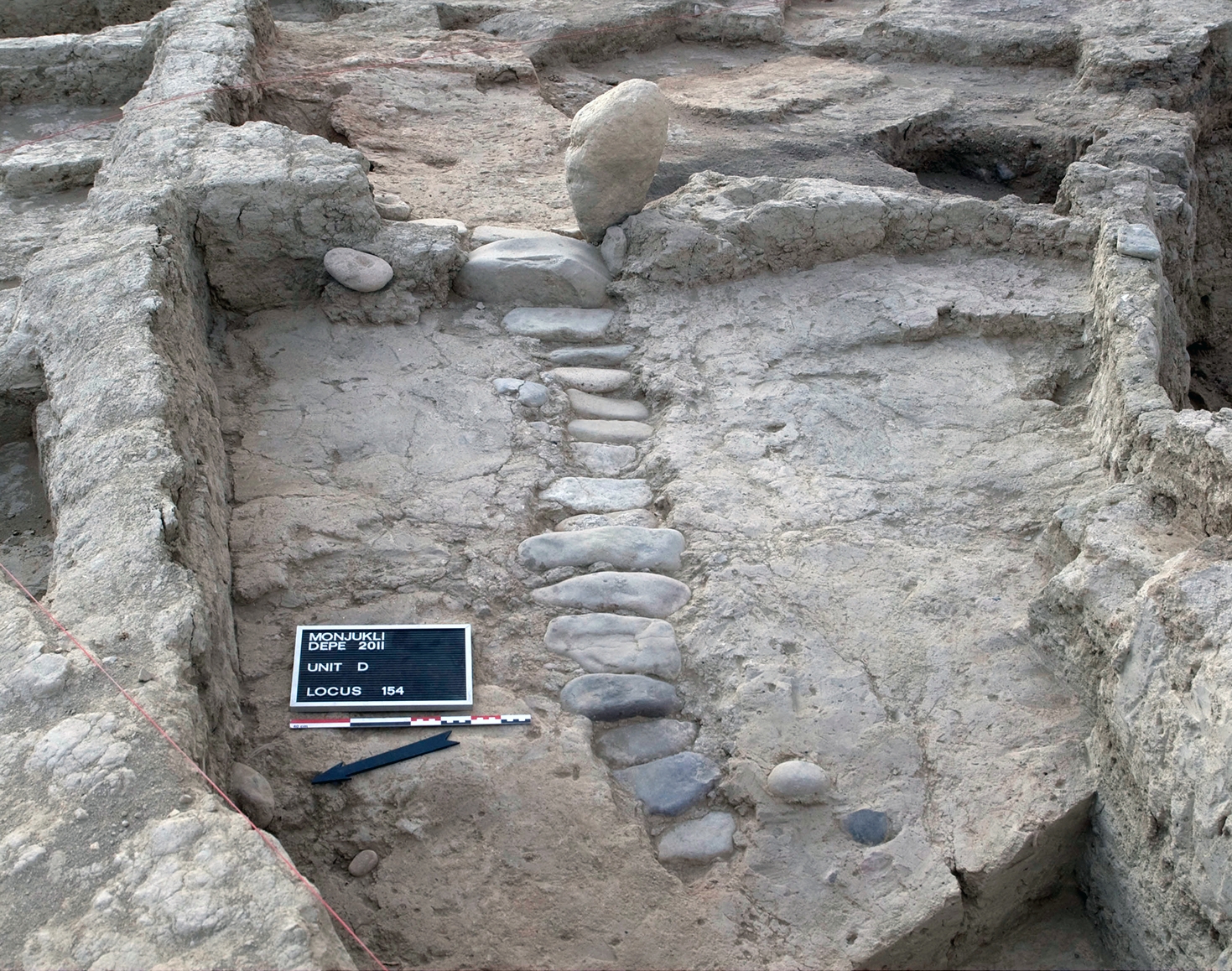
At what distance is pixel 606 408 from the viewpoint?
3.74 m

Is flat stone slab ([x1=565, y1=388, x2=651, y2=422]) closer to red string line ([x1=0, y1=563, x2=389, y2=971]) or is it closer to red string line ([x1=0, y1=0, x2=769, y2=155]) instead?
red string line ([x1=0, y1=563, x2=389, y2=971])

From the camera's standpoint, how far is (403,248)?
4027 millimetres

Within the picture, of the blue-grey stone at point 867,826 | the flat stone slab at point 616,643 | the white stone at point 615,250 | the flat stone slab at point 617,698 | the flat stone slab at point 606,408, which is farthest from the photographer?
the white stone at point 615,250

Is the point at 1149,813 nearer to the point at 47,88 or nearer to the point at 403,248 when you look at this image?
the point at 403,248

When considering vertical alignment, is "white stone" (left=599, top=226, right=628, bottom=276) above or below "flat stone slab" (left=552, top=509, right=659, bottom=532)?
above

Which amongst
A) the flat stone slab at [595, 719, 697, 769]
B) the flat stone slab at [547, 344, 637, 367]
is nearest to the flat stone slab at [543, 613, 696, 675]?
the flat stone slab at [595, 719, 697, 769]

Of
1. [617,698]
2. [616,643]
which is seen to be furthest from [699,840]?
[616,643]

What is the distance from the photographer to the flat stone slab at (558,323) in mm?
4012

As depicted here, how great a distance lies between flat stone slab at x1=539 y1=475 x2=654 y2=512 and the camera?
330cm

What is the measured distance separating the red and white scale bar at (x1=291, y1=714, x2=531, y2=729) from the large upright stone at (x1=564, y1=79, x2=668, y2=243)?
2.22 metres

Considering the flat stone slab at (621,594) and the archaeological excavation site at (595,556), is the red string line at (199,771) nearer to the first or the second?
the archaeological excavation site at (595,556)

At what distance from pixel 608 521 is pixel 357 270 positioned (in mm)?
1387

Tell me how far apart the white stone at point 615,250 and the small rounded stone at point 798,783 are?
2226 millimetres

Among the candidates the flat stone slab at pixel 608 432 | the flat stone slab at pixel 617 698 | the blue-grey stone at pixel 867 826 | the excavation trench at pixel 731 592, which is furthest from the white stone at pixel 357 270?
the blue-grey stone at pixel 867 826
